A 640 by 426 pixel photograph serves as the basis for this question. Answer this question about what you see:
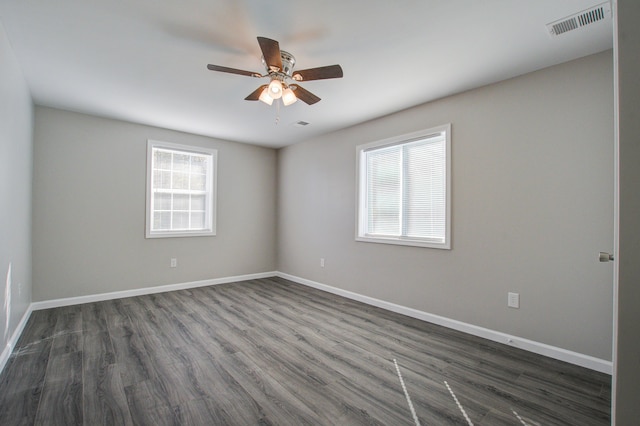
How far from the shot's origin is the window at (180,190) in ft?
14.8

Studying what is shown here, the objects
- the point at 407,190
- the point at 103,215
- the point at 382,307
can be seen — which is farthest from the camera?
the point at 103,215

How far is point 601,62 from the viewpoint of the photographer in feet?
7.50

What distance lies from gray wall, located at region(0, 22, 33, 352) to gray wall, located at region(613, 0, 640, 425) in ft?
11.5

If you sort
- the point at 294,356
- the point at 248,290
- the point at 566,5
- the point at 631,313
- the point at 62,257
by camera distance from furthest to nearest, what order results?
the point at 248,290 → the point at 62,257 → the point at 294,356 → the point at 566,5 → the point at 631,313

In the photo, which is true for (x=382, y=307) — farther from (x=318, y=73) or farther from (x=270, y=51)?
(x=270, y=51)

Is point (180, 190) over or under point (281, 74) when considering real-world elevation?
under

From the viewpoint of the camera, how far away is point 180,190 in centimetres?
481

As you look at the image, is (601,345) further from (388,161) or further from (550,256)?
(388,161)

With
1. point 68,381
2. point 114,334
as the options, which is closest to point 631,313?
point 68,381

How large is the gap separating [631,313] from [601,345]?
2219 millimetres

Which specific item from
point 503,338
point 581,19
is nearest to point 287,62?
point 581,19

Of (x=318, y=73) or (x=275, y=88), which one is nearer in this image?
(x=318, y=73)

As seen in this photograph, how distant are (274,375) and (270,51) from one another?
233 centimetres

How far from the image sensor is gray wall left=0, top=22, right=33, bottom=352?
2252mm
